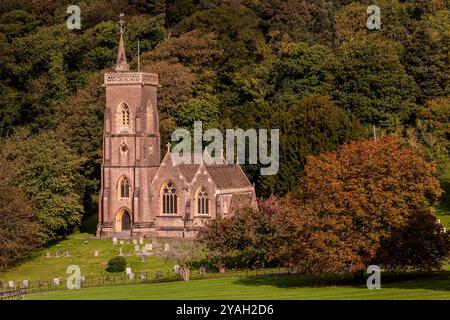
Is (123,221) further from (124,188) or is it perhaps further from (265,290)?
(265,290)

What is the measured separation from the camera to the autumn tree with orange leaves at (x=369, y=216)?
5581cm

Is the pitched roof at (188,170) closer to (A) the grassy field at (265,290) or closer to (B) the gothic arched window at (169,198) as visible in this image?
(B) the gothic arched window at (169,198)

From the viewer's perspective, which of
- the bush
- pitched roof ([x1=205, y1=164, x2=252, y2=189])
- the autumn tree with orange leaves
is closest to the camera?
the autumn tree with orange leaves

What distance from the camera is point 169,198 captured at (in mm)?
87938

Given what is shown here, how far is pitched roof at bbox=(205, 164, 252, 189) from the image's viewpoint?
87.1 metres

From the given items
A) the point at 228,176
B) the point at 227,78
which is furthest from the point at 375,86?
the point at 228,176

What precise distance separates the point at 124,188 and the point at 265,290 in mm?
35071

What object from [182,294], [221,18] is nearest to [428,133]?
[221,18]

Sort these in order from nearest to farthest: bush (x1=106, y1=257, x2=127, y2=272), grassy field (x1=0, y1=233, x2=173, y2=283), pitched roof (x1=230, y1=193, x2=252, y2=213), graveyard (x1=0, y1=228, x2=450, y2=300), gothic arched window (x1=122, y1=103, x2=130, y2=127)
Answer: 1. graveyard (x1=0, y1=228, x2=450, y2=300)
2. grassy field (x1=0, y1=233, x2=173, y2=283)
3. bush (x1=106, y1=257, x2=127, y2=272)
4. pitched roof (x1=230, y1=193, x2=252, y2=213)
5. gothic arched window (x1=122, y1=103, x2=130, y2=127)

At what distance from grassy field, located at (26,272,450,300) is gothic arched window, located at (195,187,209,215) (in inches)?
903

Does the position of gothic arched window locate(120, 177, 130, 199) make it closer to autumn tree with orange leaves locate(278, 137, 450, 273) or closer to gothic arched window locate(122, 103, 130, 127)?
gothic arched window locate(122, 103, 130, 127)

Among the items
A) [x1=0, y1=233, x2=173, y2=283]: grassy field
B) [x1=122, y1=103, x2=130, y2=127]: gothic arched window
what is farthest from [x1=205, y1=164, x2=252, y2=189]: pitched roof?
[x1=0, y1=233, x2=173, y2=283]: grassy field
